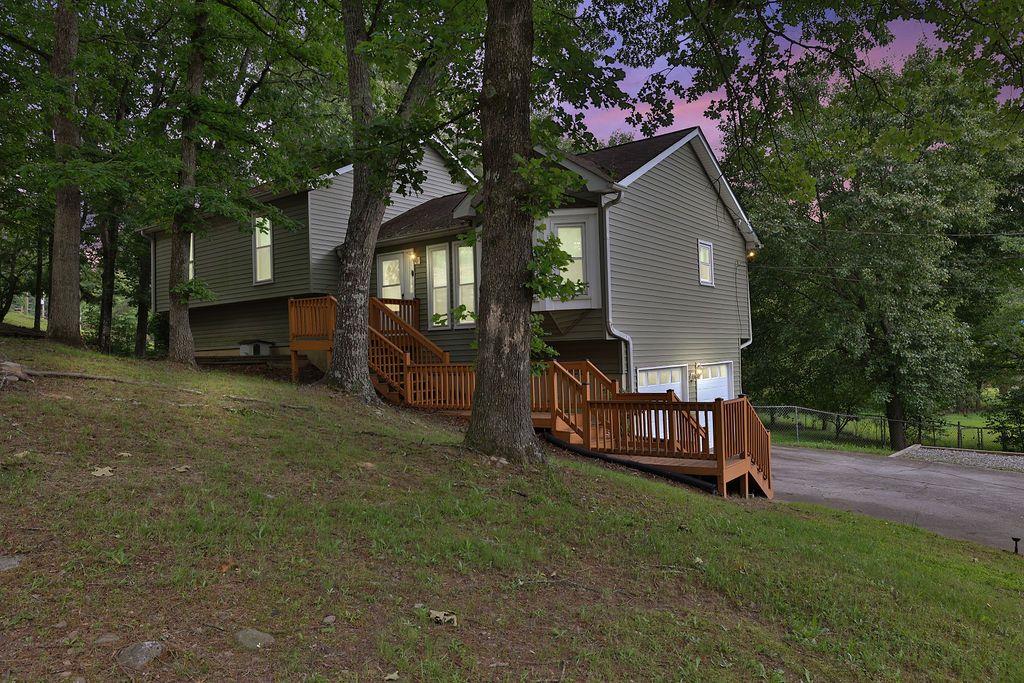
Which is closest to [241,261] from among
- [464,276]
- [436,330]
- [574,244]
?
[436,330]

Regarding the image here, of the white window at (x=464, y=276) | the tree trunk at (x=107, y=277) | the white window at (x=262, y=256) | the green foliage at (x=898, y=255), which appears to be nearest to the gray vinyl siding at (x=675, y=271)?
the green foliage at (x=898, y=255)

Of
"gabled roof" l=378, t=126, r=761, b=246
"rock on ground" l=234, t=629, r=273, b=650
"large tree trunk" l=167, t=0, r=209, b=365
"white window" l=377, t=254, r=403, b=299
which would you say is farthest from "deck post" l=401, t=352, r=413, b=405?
"rock on ground" l=234, t=629, r=273, b=650

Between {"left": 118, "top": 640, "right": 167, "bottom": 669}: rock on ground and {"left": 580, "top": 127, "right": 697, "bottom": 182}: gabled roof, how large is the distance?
12.3m

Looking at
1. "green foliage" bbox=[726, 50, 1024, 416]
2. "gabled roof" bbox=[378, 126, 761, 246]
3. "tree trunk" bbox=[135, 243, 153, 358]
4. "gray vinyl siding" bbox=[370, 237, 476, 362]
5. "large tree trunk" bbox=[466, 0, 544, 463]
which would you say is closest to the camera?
"large tree trunk" bbox=[466, 0, 544, 463]

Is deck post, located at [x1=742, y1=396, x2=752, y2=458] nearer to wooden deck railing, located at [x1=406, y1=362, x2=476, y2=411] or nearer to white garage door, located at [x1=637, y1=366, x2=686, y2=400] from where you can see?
white garage door, located at [x1=637, y1=366, x2=686, y2=400]

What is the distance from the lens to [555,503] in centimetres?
600

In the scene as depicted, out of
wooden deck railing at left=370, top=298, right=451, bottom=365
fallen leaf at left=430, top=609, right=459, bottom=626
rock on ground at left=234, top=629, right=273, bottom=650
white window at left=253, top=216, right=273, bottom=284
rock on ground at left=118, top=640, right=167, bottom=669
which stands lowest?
fallen leaf at left=430, top=609, right=459, bottom=626

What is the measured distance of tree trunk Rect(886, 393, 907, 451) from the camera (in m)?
22.1

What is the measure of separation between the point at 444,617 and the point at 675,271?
43.8 ft

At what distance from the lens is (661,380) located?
49.1 feet

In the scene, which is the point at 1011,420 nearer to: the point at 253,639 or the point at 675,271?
the point at 675,271

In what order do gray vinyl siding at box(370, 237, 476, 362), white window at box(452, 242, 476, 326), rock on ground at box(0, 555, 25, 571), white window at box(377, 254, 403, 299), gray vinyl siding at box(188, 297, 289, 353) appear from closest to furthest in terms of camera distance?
rock on ground at box(0, 555, 25, 571)
white window at box(452, 242, 476, 326)
gray vinyl siding at box(370, 237, 476, 362)
white window at box(377, 254, 403, 299)
gray vinyl siding at box(188, 297, 289, 353)

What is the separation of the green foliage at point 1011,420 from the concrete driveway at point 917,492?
6.83m

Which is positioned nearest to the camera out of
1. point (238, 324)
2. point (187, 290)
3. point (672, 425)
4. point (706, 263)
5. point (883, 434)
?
point (672, 425)
